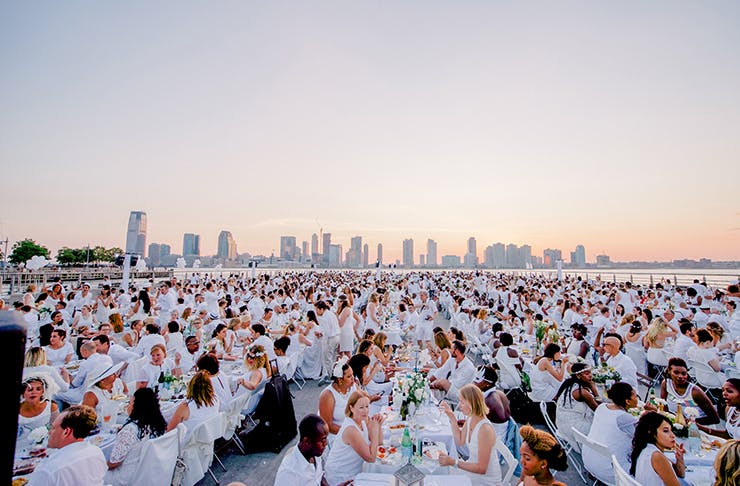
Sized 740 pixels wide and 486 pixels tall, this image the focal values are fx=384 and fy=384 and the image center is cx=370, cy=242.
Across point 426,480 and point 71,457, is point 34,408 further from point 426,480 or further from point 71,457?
point 426,480

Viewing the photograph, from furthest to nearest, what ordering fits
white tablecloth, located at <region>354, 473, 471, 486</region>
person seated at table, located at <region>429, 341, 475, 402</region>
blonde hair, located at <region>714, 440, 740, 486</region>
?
person seated at table, located at <region>429, 341, 475, 402</region>
white tablecloth, located at <region>354, 473, 471, 486</region>
blonde hair, located at <region>714, 440, 740, 486</region>

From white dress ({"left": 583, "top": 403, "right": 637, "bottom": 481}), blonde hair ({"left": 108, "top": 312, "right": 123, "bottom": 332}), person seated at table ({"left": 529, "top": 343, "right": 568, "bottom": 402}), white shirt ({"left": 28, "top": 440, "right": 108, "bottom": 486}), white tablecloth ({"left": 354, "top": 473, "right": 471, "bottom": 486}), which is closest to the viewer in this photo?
white shirt ({"left": 28, "top": 440, "right": 108, "bottom": 486})

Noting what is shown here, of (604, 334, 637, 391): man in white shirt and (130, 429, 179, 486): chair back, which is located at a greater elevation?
(604, 334, 637, 391): man in white shirt

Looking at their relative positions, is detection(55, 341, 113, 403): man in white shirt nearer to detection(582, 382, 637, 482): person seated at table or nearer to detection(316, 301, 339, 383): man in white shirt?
detection(316, 301, 339, 383): man in white shirt

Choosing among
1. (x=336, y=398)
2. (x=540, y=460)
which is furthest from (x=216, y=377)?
(x=540, y=460)

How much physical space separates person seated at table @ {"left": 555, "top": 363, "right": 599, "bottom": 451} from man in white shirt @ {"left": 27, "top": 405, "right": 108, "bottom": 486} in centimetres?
505

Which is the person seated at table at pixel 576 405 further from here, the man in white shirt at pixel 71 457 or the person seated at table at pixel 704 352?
the man in white shirt at pixel 71 457

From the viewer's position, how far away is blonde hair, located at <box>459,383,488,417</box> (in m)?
3.76

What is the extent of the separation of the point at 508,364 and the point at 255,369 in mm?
4105

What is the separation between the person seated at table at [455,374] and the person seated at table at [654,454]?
264cm

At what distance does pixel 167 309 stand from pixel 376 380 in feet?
26.9

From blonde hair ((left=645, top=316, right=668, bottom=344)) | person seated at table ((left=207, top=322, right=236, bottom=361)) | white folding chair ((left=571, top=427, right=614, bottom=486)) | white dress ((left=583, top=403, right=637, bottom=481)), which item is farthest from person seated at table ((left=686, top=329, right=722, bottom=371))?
person seated at table ((left=207, top=322, right=236, bottom=361))

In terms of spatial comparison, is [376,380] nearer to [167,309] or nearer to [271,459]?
[271,459]

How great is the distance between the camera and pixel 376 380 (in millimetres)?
6641
